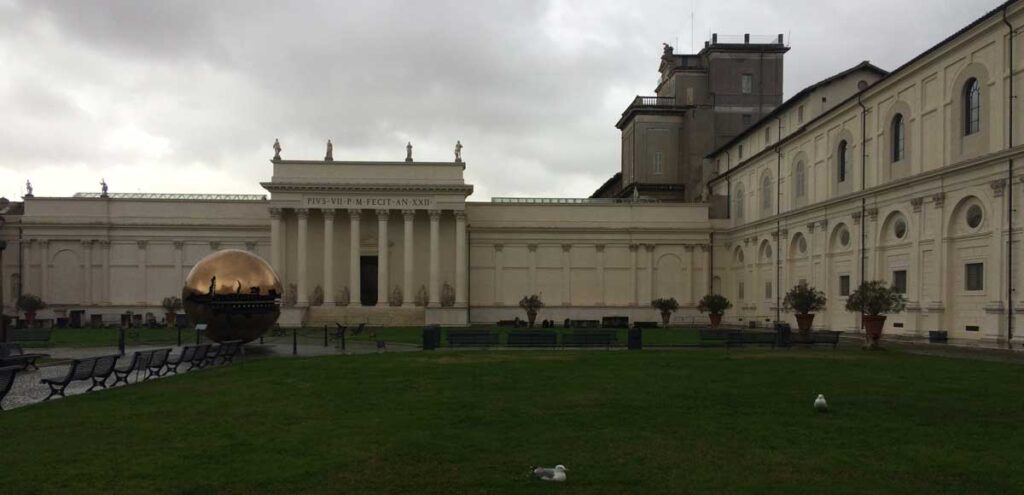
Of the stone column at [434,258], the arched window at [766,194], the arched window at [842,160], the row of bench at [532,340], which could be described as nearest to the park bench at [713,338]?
the row of bench at [532,340]

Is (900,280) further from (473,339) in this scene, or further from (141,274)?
(141,274)

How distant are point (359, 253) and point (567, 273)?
1778 centimetres

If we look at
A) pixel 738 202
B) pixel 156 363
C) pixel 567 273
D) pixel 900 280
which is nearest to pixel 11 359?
pixel 156 363

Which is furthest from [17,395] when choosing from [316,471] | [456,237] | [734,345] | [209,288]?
[456,237]

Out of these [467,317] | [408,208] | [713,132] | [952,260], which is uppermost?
[713,132]

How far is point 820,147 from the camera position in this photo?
160 ft

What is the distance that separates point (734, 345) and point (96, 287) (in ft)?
181

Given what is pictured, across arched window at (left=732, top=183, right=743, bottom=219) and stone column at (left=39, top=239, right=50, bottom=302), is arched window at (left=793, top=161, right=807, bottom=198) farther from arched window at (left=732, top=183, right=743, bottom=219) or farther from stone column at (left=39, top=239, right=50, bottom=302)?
stone column at (left=39, top=239, right=50, bottom=302)

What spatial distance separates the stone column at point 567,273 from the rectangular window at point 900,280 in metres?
31.1

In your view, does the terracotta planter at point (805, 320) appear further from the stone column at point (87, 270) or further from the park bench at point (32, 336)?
the stone column at point (87, 270)

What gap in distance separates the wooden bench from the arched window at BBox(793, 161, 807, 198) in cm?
4366

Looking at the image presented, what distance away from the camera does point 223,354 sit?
2650cm

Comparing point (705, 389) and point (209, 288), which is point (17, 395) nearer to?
point (209, 288)

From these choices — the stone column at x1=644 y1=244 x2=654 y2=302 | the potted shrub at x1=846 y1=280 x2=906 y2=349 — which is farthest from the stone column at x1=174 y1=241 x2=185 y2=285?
the potted shrub at x1=846 y1=280 x2=906 y2=349
